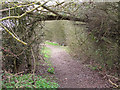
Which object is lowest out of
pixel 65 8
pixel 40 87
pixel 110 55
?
pixel 40 87

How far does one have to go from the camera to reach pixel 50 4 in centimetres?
524

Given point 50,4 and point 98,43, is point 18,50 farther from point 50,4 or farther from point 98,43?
point 98,43

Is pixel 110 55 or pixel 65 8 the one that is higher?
pixel 65 8

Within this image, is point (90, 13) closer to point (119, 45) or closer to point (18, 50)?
point (119, 45)

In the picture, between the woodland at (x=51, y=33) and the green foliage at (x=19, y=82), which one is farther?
the woodland at (x=51, y=33)

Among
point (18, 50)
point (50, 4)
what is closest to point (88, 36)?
point (50, 4)

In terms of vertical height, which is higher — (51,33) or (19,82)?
(51,33)

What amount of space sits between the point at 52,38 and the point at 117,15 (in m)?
11.6

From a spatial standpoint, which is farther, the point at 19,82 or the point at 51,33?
the point at 51,33

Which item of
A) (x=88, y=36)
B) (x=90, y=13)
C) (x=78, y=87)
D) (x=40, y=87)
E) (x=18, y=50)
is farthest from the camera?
(x=88, y=36)

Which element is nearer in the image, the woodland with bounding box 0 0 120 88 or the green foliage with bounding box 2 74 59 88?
the green foliage with bounding box 2 74 59 88

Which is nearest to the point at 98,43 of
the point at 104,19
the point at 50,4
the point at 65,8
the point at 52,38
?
the point at 104,19

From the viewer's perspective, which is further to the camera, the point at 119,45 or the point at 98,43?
the point at 98,43

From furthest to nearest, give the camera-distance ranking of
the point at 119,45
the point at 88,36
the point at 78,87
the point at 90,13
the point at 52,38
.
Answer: the point at 52,38, the point at 88,36, the point at 90,13, the point at 119,45, the point at 78,87
